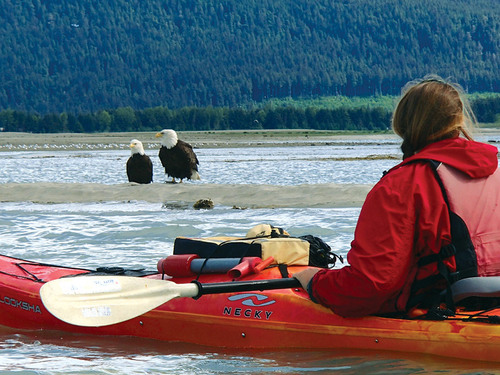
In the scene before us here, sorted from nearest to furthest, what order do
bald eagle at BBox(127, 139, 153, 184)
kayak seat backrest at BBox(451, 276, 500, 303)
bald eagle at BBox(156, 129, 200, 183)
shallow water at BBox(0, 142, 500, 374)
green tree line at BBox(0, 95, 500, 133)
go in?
kayak seat backrest at BBox(451, 276, 500, 303) < shallow water at BBox(0, 142, 500, 374) < bald eagle at BBox(127, 139, 153, 184) < bald eagle at BBox(156, 129, 200, 183) < green tree line at BBox(0, 95, 500, 133)

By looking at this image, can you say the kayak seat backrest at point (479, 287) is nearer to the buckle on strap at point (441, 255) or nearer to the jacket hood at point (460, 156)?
the buckle on strap at point (441, 255)

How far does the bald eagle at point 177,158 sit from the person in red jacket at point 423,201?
15198 millimetres

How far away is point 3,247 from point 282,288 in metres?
5.83

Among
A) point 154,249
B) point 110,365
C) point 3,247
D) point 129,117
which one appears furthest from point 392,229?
point 129,117

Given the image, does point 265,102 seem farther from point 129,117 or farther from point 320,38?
point 129,117

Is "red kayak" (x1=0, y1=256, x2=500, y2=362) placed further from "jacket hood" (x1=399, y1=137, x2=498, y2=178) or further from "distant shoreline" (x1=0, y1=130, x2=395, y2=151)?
"distant shoreline" (x1=0, y1=130, x2=395, y2=151)

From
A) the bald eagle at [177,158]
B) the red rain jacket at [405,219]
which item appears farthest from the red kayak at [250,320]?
the bald eagle at [177,158]

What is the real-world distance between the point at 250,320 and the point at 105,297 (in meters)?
0.88

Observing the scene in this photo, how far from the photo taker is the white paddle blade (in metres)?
5.04

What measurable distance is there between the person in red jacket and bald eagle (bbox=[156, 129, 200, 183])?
15198 millimetres

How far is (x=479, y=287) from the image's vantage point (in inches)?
171

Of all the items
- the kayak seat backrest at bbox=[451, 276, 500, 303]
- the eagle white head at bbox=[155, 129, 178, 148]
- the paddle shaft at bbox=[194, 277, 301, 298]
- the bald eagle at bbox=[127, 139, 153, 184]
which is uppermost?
the kayak seat backrest at bbox=[451, 276, 500, 303]

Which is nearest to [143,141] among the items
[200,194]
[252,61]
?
[200,194]

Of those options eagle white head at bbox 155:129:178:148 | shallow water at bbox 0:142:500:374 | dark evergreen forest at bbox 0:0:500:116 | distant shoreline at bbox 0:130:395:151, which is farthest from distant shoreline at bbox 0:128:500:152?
dark evergreen forest at bbox 0:0:500:116
